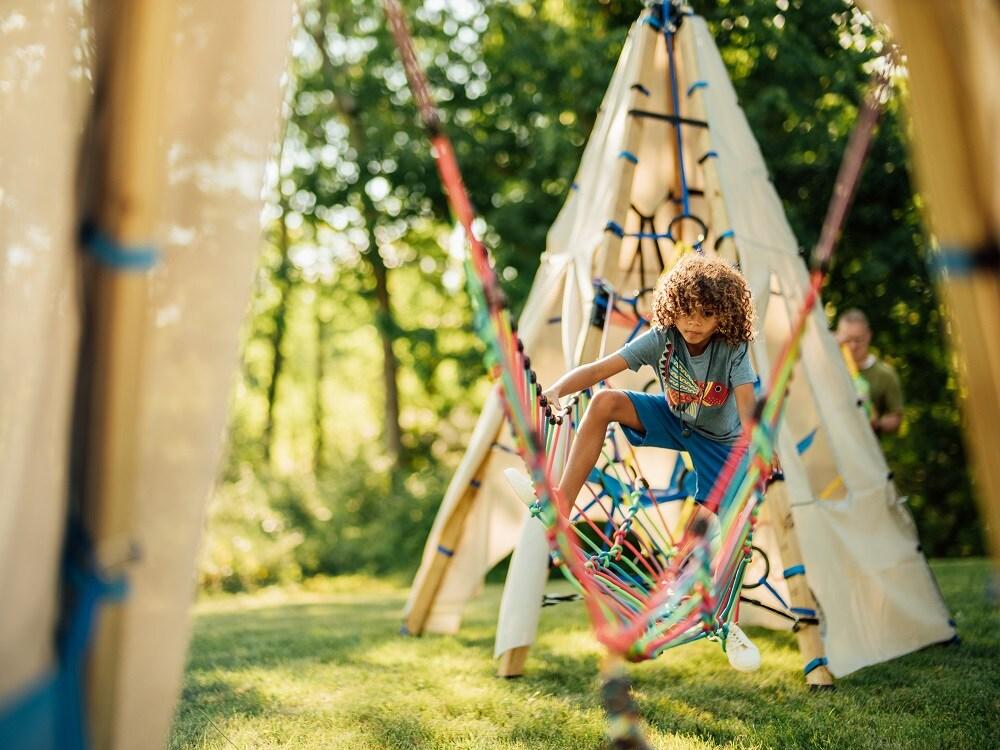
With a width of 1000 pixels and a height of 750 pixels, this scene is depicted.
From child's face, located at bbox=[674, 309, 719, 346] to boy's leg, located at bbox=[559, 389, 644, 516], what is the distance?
0.28m

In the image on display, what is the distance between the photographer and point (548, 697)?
3.19 m

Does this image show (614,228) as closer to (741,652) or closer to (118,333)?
(741,652)

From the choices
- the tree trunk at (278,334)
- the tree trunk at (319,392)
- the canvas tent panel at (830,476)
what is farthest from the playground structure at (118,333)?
the tree trunk at (319,392)

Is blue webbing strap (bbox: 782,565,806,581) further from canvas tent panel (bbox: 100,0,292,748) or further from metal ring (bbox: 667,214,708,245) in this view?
canvas tent panel (bbox: 100,0,292,748)

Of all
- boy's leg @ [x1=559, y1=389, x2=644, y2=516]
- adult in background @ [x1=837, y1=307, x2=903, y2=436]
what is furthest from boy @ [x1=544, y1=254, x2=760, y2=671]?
adult in background @ [x1=837, y1=307, x2=903, y2=436]

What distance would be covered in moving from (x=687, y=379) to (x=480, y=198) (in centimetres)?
753

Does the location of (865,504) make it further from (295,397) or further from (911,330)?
(295,397)

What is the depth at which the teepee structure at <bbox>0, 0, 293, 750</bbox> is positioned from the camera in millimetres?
1526

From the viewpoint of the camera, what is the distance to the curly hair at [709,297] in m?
2.79

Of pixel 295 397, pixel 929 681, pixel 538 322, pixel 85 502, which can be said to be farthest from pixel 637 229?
pixel 295 397

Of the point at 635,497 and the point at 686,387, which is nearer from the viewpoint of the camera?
the point at 686,387

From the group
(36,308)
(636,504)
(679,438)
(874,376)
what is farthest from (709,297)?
(874,376)

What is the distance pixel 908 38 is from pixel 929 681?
2593 mm

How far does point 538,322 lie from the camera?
162 inches
